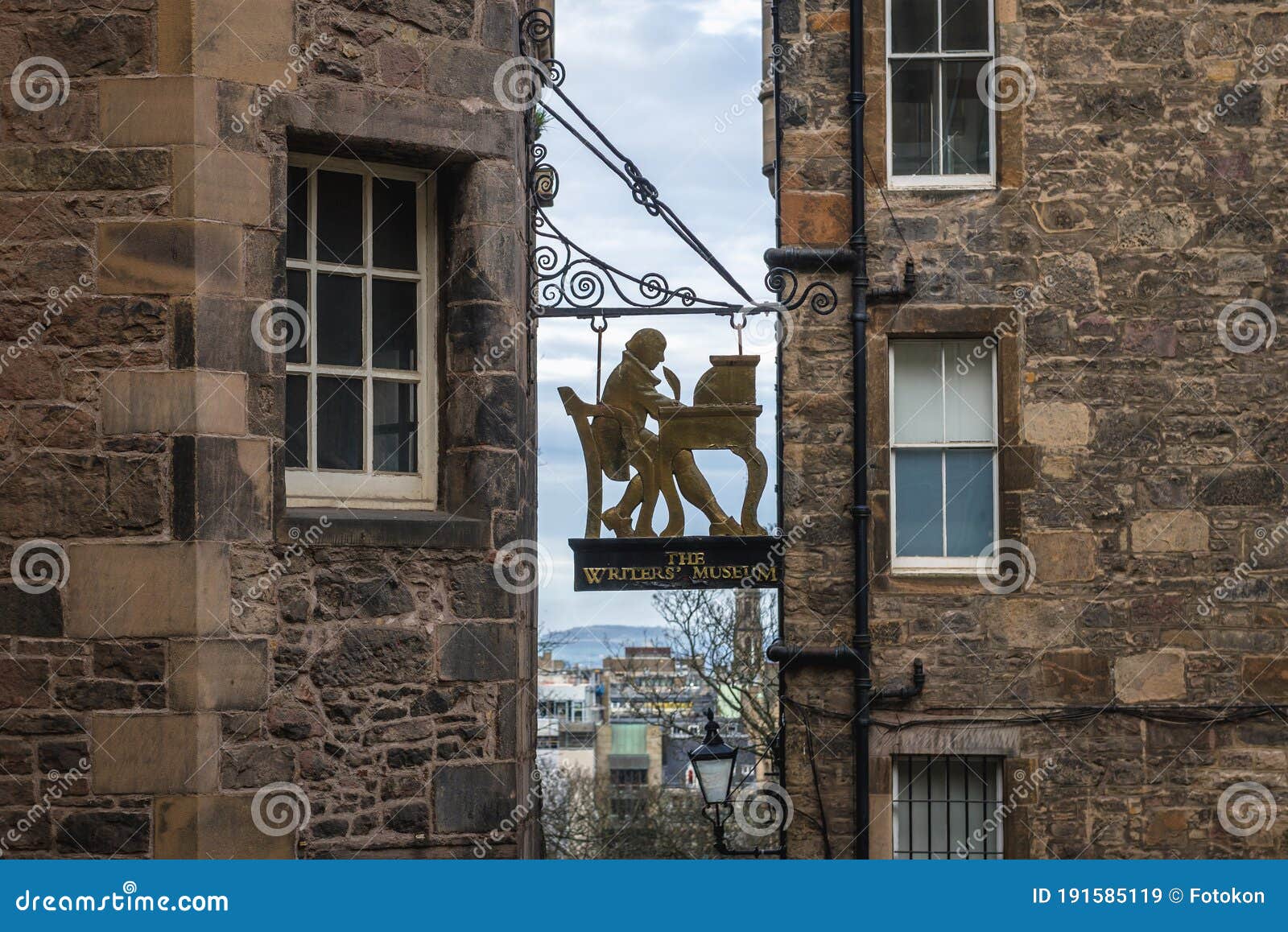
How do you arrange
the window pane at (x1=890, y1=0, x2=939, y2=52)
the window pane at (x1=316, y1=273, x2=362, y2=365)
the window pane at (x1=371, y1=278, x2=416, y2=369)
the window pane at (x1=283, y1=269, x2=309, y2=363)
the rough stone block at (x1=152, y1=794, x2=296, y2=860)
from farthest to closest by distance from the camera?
the window pane at (x1=890, y1=0, x2=939, y2=52)
the window pane at (x1=371, y1=278, x2=416, y2=369)
the window pane at (x1=316, y1=273, x2=362, y2=365)
the window pane at (x1=283, y1=269, x2=309, y2=363)
the rough stone block at (x1=152, y1=794, x2=296, y2=860)

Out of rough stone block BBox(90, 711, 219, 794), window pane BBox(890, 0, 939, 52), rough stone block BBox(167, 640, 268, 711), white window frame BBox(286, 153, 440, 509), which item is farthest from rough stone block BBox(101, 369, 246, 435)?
window pane BBox(890, 0, 939, 52)

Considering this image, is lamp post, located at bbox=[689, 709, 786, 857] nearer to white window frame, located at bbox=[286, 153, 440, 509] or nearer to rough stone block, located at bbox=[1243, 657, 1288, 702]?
white window frame, located at bbox=[286, 153, 440, 509]

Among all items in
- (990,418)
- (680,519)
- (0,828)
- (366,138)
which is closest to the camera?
(0,828)

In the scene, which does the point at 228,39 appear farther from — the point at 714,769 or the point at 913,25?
the point at 714,769

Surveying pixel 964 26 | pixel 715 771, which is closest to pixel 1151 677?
pixel 715 771

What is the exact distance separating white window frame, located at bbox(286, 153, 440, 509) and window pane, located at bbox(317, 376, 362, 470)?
0.10 ft

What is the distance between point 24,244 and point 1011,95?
619cm

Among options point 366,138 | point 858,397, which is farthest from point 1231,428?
point 366,138

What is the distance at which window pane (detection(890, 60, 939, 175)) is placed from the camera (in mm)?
10125

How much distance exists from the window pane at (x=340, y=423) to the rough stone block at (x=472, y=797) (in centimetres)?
163

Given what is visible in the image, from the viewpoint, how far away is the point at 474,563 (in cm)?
772

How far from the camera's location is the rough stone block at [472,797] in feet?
24.7

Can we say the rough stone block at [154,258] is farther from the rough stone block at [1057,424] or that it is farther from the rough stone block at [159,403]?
the rough stone block at [1057,424]

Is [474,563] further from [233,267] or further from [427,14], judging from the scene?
[427,14]
